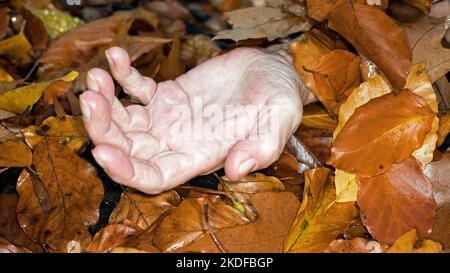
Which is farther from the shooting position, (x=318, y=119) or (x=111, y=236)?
(x=318, y=119)

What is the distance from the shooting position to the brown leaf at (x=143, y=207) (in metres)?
1.24

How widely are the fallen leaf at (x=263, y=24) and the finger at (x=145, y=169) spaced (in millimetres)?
444

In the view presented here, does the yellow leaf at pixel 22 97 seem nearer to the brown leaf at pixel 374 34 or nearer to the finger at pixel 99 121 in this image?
the finger at pixel 99 121

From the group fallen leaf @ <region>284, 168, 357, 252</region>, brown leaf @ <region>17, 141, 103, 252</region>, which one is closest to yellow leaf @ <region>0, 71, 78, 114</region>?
brown leaf @ <region>17, 141, 103, 252</region>

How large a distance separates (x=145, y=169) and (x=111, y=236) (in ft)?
0.63

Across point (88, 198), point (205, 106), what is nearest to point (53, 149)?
point (88, 198)

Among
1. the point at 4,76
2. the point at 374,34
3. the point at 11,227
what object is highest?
the point at 374,34

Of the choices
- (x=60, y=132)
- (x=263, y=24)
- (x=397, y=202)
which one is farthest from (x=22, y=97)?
(x=397, y=202)

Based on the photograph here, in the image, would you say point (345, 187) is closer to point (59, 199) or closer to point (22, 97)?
point (59, 199)

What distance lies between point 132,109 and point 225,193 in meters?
0.25

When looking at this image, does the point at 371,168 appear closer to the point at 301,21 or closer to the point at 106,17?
the point at 301,21

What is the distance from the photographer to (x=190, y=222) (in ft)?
3.83

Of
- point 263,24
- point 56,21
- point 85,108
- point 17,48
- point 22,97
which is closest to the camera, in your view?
point 85,108

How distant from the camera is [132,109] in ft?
4.01
